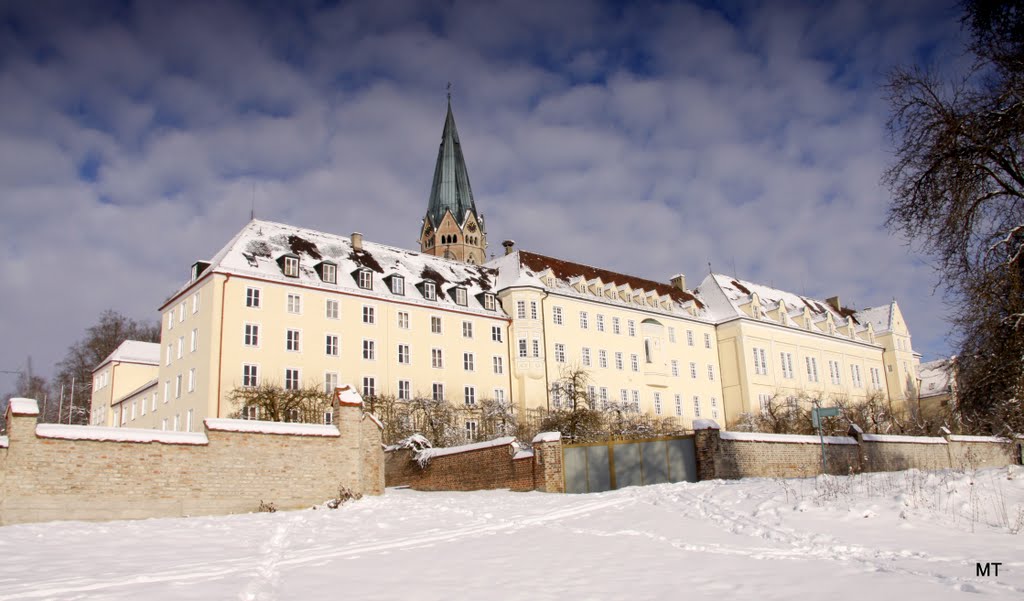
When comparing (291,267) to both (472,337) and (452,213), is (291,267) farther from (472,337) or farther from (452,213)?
(452,213)

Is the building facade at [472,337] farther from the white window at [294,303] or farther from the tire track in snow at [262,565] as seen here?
the tire track in snow at [262,565]

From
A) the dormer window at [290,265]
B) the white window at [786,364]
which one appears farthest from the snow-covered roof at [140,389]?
the white window at [786,364]

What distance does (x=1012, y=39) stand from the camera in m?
12.2

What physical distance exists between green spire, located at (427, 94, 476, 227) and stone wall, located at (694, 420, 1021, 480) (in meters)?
53.7

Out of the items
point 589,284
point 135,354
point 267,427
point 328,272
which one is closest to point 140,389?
point 135,354

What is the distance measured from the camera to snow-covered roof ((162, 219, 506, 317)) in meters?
44.5

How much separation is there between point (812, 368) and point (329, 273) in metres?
40.7

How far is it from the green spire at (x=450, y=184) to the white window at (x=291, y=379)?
4006 centimetres

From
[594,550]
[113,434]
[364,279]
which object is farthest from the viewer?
[364,279]

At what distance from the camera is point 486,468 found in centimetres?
2722

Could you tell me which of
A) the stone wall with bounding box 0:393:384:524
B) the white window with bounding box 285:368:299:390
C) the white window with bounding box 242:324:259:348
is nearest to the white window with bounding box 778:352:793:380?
the white window with bounding box 285:368:299:390

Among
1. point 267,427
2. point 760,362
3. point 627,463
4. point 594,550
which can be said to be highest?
point 760,362

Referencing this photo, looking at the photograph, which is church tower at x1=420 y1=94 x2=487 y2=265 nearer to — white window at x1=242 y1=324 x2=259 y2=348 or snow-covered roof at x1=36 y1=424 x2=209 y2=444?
white window at x1=242 y1=324 x2=259 y2=348

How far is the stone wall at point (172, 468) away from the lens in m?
17.7
